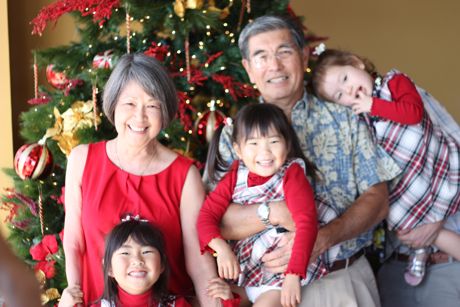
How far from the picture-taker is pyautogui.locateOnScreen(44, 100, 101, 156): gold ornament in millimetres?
2600

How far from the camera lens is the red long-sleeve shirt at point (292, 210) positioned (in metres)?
1.94

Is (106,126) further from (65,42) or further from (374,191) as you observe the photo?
(65,42)

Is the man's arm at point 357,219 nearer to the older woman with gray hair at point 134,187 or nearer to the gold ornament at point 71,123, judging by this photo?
the older woman with gray hair at point 134,187

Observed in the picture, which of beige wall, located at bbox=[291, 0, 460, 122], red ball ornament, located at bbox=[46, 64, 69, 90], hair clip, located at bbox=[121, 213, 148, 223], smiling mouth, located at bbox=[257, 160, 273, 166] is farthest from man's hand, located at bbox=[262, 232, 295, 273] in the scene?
beige wall, located at bbox=[291, 0, 460, 122]

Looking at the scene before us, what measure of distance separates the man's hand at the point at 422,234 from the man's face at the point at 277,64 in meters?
0.72

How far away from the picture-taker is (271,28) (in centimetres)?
242

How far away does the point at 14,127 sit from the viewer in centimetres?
389

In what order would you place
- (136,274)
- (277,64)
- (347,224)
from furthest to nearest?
(277,64) < (347,224) < (136,274)

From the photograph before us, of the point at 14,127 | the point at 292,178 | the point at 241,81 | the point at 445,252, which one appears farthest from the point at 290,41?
the point at 14,127

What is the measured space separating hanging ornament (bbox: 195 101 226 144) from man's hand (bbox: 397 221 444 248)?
0.85m

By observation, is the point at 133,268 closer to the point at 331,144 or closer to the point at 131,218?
the point at 131,218

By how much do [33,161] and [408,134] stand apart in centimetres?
145

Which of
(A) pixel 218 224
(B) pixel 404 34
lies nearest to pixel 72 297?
(A) pixel 218 224

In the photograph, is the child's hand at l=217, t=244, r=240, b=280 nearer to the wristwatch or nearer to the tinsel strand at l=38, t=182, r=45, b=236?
the wristwatch
